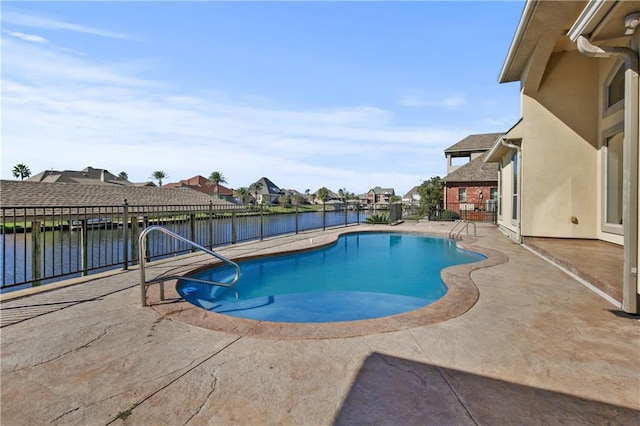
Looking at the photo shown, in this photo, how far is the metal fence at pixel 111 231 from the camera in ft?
14.5

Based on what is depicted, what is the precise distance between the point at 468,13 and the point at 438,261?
657 cm

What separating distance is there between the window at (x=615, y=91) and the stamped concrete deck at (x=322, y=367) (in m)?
4.83

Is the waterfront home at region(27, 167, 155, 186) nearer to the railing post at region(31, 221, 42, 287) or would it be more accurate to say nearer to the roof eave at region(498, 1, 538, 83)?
the railing post at region(31, 221, 42, 287)

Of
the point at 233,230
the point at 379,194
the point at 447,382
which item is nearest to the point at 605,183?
the point at 447,382

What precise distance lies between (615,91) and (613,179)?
5.88 feet

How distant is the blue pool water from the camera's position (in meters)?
4.62

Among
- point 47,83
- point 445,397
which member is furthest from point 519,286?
point 47,83

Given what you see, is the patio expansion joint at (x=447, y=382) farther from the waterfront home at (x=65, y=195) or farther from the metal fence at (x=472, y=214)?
the metal fence at (x=472, y=214)

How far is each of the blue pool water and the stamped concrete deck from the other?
4.47 feet

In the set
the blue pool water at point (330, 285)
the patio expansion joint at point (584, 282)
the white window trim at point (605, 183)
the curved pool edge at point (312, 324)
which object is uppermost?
the white window trim at point (605, 183)

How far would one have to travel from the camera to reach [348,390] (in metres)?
1.97

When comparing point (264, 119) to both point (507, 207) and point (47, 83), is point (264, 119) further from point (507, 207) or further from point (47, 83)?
point (507, 207)

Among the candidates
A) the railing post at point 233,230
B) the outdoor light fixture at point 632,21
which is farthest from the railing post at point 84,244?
the outdoor light fixture at point 632,21

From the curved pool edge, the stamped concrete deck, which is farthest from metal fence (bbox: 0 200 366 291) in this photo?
the curved pool edge
